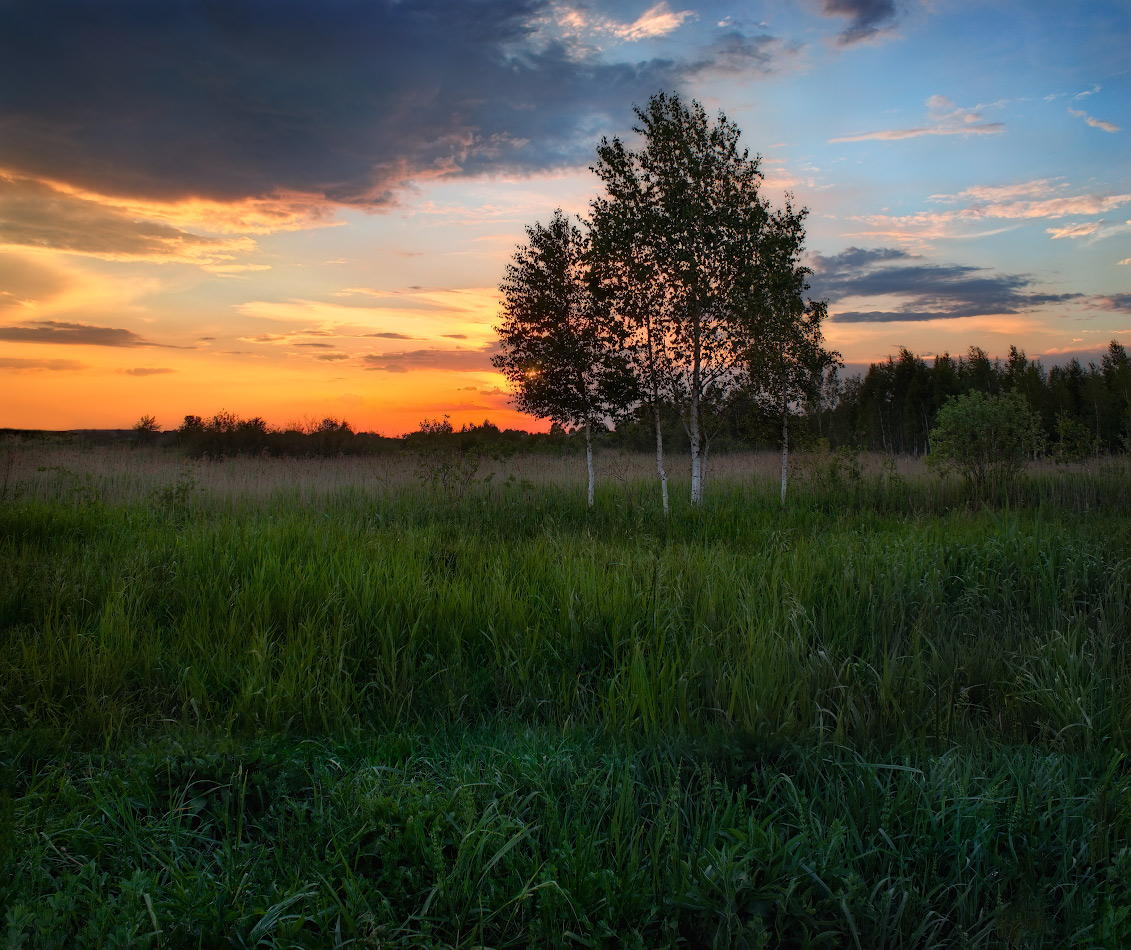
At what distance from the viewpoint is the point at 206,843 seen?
9.08 feet

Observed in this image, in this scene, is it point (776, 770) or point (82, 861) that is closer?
point (82, 861)

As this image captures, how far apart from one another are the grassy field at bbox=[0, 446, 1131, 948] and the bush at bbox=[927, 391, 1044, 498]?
22.1 feet

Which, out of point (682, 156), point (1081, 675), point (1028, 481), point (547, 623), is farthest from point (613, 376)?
point (1081, 675)

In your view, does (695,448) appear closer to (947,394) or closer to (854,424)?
(947,394)

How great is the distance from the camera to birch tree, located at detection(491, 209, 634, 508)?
14.1m

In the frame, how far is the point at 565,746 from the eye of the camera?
10.5 feet

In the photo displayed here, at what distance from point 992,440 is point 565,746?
13565 mm

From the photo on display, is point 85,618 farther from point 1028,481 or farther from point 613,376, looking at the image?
point 1028,481

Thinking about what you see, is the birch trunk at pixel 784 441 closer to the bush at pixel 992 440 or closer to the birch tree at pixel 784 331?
the birch tree at pixel 784 331

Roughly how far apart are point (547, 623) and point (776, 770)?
2.13 metres

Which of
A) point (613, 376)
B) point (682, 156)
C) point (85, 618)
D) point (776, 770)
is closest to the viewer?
point (776, 770)

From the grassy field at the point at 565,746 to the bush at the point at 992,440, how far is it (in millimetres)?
6745

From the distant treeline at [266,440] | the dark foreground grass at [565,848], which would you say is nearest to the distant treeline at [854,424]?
the distant treeline at [266,440]

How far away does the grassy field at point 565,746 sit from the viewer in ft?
7.29
